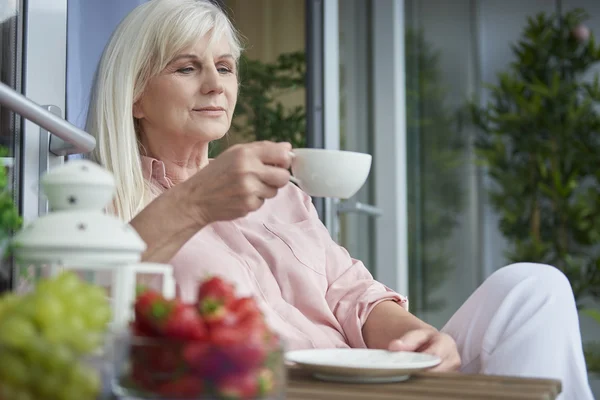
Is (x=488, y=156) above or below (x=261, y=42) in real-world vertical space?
below

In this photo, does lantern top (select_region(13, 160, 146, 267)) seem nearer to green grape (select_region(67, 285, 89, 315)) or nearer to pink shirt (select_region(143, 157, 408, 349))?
green grape (select_region(67, 285, 89, 315))

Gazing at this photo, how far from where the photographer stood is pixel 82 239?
74 centimetres

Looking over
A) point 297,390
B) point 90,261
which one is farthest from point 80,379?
point 297,390

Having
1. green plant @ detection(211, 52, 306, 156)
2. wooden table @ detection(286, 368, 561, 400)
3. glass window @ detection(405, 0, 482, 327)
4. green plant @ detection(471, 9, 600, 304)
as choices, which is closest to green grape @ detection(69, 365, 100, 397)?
wooden table @ detection(286, 368, 561, 400)

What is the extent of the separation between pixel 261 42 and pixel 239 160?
175cm

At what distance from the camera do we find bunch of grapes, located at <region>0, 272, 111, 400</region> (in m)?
0.58

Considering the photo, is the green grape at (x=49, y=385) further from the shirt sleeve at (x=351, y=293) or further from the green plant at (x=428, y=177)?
the green plant at (x=428, y=177)

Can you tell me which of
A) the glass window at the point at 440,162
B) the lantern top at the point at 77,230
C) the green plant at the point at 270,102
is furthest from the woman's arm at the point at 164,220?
the glass window at the point at 440,162

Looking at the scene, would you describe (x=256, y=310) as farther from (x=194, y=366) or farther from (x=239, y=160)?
(x=239, y=160)

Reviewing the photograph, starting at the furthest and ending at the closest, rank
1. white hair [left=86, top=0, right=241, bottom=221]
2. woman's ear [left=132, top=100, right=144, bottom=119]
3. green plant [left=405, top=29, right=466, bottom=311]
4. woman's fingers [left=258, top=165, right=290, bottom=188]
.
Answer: green plant [left=405, top=29, right=466, bottom=311], woman's ear [left=132, top=100, right=144, bottom=119], white hair [left=86, top=0, right=241, bottom=221], woman's fingers [left=258, top=165, right=290, bottom=188]

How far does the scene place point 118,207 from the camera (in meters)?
1.61

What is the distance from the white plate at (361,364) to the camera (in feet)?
3.00

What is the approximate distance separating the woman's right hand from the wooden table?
0.90 ft

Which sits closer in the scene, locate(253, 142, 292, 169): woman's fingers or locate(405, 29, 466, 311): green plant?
locate(253, 142, 292, 169): woman's fingers
